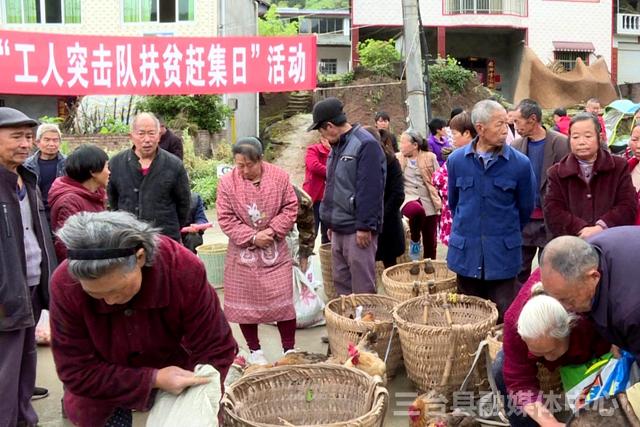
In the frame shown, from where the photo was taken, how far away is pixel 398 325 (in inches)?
158

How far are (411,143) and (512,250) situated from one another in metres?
2.43

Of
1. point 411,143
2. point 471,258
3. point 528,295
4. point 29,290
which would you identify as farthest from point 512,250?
point 29,290

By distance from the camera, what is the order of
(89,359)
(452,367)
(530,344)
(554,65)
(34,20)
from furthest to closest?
1. (554,65)
2. (34,20)
3. (452,367)
4. (530,344)
5. (89,359)

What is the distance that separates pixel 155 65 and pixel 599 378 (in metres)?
9.18

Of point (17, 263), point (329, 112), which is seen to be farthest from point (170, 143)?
point (17, 263)

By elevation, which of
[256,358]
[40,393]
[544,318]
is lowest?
[40,393]

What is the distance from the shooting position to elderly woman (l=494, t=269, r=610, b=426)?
2494mm

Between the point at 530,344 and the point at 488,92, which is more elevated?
the point at 488,92

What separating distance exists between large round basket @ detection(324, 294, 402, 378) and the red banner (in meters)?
5.95

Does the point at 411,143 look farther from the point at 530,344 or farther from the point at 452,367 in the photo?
the point at 530,344

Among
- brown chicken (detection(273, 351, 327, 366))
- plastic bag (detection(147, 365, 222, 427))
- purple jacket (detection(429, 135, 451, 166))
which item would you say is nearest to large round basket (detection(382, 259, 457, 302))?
brown chicken (detection(273, 351, 327, 366))

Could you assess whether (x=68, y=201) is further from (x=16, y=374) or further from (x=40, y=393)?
(x=40, y=393)

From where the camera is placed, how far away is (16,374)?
11.0ft

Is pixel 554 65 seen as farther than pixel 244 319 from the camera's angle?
Yes
